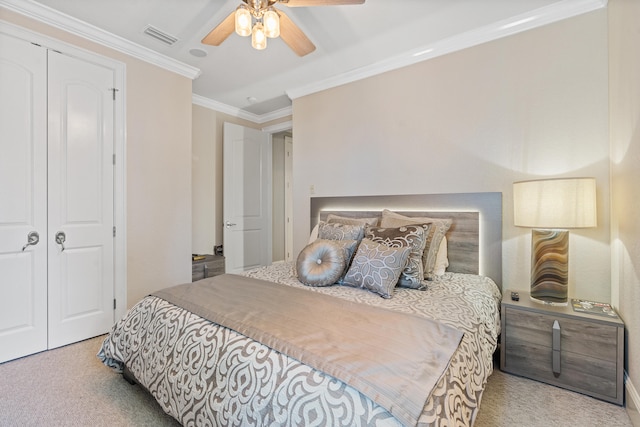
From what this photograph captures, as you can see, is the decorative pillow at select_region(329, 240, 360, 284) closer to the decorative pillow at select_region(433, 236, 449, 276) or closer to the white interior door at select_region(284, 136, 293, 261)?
the decorative pillow at select_region(433, 236, 449, 276)

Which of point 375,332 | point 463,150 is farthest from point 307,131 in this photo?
point 375,332

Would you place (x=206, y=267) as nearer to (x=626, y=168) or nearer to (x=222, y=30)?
(x=222, y=30)

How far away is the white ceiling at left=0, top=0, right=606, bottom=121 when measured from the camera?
86.1 inches

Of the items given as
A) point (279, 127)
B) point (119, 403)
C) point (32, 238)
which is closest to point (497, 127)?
point (279, 127)

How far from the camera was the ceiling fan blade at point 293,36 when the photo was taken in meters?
1.86

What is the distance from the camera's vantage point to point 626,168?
67.6 inches

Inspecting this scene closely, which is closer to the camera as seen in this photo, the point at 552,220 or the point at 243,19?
the point at 243,19

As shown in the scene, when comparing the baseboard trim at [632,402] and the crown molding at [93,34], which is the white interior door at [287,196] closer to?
the crown molding at [93,34]

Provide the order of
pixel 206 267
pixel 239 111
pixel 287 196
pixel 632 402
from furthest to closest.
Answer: pixel 287 196 → pixel 239 111 → pixel 206 267 → pixel 632 402

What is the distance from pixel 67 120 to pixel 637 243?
155 inches

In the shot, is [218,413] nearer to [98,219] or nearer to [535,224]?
[535,224]

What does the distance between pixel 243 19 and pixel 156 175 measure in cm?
191

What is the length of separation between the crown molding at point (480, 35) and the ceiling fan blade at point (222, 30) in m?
1.60

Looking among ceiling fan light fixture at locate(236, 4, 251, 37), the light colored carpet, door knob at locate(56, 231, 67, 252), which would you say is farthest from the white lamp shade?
door knob at locate(56, 231, 67, 252)
